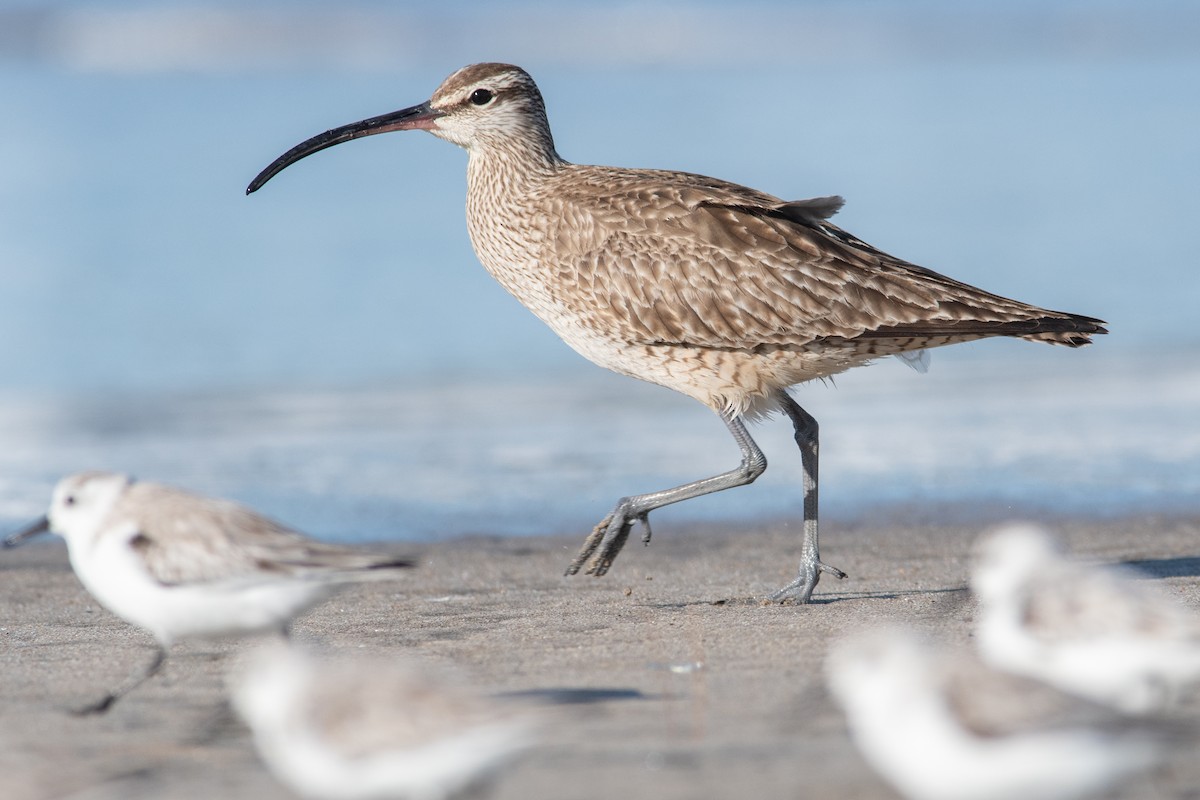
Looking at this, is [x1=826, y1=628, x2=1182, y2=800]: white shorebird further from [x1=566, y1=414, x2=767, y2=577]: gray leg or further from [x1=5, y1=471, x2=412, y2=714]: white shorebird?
[x1=566, y1=414, x2=767, y2=577]: gray leg

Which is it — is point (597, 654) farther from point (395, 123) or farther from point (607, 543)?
point (395, 123)

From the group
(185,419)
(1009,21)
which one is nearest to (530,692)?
(185,419)

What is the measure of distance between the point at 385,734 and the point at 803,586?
383 centimetres

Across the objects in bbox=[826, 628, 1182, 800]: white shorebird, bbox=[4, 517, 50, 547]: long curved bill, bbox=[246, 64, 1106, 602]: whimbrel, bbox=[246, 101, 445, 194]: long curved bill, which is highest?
bbox=[246, 101, 445, 194]: long curved bill

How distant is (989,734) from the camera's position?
11.9 feet

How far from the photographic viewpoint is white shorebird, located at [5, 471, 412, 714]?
4.84 meters

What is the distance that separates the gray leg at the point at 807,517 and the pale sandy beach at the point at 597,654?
128 millimetres

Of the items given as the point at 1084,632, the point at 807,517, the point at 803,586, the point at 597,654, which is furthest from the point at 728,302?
the point at 1084,632

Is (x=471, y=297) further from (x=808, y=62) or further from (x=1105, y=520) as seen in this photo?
(x=808, y=62)

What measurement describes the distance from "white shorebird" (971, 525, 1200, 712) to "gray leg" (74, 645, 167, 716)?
265cm

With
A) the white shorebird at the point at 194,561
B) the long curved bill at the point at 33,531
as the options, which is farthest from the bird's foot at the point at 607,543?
the long curved bill at the point at 33,531

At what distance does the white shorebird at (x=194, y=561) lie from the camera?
4840 mm

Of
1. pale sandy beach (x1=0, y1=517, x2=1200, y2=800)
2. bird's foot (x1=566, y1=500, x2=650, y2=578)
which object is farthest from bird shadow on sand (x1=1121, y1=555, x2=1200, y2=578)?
bird's foot (x1=566, y1=500, x2=650, y2=578)

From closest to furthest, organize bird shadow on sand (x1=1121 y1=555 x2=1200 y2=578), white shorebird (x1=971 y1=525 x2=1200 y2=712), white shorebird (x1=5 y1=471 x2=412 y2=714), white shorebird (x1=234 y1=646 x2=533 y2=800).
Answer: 1. white shorebird (x1=234 y1=646 x2=533 y2=800)
2. white shorebird (x1=971 y1=525 x2=1200 y2=712)
3. white shorebird (x1=5 y1=471 x2=412 y2=714)
4. bird shadow on sand (x1=1121 y1=555 x2=1200 y2=578)
